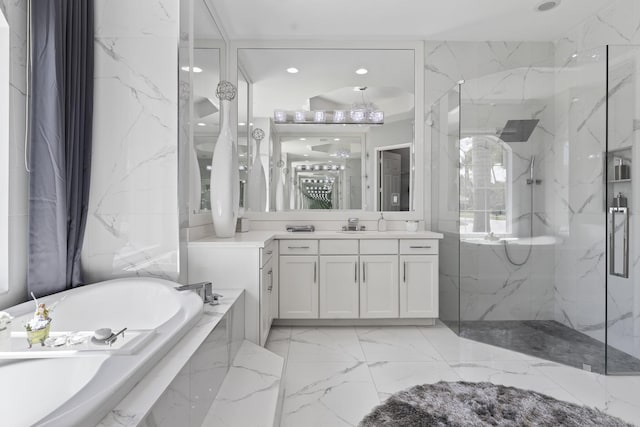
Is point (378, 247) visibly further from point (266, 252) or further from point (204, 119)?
point (204, 119)

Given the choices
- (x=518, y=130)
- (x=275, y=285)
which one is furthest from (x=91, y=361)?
(x=518, y=130)

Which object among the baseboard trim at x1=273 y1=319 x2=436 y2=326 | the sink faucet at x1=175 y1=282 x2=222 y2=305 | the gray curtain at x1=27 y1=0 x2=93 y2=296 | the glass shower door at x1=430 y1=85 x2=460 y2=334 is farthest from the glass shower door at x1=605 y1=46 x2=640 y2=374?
the gray curtain at x1=27 y1=0 x2=93 y2=296

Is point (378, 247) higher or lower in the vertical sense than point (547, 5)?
lower

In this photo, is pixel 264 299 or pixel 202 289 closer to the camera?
pixel 202 289

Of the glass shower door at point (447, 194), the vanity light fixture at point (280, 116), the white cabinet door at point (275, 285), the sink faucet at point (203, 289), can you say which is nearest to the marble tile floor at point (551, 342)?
the glass shower door at point (447, 194)

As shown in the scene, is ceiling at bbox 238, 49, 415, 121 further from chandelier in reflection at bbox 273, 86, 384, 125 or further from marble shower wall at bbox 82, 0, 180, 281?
marble shower wall at bbox 82, 0, 180, 281

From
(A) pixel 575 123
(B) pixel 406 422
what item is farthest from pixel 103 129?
(A) pixel 575 123

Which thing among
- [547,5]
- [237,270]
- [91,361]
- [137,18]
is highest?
[547,5]

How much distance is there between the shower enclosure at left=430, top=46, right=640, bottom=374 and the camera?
2.34 meters

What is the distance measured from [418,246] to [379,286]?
0.47 m

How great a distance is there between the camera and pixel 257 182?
11.5 feet

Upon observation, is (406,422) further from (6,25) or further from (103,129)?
(6,25)

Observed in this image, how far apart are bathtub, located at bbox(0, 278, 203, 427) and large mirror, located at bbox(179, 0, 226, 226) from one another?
747 millimetres

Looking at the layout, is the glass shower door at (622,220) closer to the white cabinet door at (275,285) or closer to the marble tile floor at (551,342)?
the marble tile floor at (551,342)
